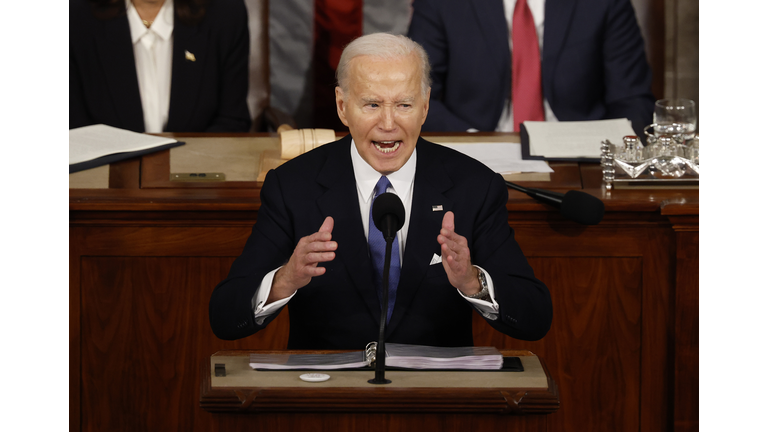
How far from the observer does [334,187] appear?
1.68 m

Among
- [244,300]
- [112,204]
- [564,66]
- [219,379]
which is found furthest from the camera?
[564,66]

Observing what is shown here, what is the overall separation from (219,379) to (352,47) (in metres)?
0.70

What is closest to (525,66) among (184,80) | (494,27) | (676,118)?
(494,27)

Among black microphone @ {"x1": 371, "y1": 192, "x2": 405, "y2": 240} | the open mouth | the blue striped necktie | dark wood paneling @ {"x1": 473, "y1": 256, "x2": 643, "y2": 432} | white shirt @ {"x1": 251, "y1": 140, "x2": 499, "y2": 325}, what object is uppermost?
the open mouth

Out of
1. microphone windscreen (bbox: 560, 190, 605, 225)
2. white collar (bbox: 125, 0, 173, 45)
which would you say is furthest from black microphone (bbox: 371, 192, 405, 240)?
white collar (bbox: 125, 0, 173, 45)

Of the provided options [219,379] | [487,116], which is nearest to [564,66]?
[487,116]

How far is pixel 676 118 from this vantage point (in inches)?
95.1

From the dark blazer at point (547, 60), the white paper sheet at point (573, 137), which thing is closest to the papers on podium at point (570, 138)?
the white paper sheet at point (573, 137)

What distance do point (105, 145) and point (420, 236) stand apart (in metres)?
1.25

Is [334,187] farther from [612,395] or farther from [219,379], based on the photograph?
[612,395]

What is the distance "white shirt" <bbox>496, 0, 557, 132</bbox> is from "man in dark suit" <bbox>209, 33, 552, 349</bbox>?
1.90 metres

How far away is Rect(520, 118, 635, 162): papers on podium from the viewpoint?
243 cm

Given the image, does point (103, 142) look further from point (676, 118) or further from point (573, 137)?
point (676, 118)

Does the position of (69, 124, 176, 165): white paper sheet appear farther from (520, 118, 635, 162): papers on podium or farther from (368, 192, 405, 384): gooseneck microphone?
(368, 192, 405, 384): gooseneck microphone
